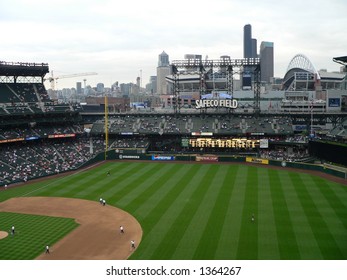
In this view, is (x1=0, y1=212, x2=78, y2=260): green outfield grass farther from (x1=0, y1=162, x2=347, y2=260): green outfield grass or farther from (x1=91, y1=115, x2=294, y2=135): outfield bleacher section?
(x1=91, y1=115, x2=294, y2=135): outfield bleacher section

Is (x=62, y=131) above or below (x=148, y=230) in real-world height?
above

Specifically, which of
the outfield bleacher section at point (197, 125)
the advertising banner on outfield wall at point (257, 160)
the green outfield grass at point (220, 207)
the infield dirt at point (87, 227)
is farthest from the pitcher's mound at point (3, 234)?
the outfield bleacher section at point (197, 125)

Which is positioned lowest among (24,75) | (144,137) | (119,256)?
(119,256)

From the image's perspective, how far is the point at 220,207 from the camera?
145 feet

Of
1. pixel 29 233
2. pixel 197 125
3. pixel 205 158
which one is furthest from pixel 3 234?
pixel 197 125

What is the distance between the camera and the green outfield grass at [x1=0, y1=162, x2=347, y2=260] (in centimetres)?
3219

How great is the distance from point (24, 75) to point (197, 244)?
2528 inches

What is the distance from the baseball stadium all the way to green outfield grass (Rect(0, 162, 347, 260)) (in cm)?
14

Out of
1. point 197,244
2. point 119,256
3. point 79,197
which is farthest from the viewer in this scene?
point 79,197

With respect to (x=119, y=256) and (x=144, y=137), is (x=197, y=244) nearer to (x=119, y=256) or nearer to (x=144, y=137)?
(x=119, y=256)

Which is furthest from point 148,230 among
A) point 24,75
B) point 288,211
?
point 24,75

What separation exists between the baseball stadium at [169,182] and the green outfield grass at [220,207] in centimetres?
14

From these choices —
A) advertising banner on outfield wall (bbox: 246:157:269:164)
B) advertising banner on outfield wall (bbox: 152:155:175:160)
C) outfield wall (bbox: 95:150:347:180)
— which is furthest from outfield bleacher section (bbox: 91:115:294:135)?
advertising banner on outfield wall (bbox: 246:157:269:164)

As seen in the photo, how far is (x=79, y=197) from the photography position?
50375 millimetres
